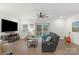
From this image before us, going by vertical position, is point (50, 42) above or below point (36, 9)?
below

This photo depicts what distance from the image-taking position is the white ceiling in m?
2.68

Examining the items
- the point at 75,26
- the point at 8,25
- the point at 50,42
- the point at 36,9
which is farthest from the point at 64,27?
the point at 8,25

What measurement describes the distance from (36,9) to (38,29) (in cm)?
35

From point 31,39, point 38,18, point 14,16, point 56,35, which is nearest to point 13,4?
point 14,16

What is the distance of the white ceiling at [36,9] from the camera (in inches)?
105

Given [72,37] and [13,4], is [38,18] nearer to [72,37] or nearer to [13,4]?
[13,4]

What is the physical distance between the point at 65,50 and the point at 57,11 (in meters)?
0.68

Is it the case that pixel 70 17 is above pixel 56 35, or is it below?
above

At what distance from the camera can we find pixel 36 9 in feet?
8.93

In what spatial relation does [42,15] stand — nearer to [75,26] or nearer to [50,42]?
[50,42]

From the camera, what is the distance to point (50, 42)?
2.73 meters

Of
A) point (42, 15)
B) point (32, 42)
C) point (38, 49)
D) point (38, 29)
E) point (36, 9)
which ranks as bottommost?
point (38, 49)
